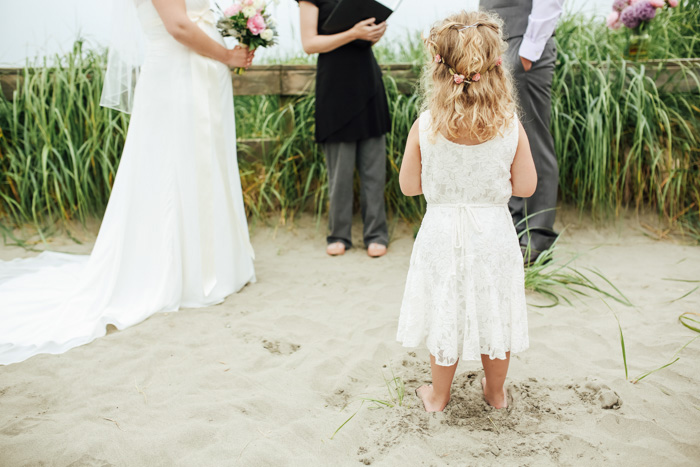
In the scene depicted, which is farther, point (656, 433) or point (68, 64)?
point (68, 64)

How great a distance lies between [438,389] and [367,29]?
2.51 metres

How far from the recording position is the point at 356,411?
1.94m

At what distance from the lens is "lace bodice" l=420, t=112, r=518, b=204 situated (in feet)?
5.72

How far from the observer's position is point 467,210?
5.82 feet

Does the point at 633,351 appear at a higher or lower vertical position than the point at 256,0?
lower

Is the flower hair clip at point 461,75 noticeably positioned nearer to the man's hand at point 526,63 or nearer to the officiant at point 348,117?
the man's hand at point 526,63

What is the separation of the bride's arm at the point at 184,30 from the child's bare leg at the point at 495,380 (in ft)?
7.24

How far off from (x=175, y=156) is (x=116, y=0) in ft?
3.06

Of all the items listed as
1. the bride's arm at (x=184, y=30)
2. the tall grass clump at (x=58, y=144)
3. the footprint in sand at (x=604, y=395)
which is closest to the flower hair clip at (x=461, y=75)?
the footprint in sand at (x=604, y=395)

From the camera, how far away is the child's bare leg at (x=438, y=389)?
6.11 feet

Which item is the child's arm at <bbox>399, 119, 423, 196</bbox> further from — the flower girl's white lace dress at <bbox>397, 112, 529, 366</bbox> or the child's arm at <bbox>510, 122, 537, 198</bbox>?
the child's arm at <bbox>510, 122, 537, 198</bbox>

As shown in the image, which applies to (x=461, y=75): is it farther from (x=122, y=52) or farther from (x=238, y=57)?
(x=122, y=52)

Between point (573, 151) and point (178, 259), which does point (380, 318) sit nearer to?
point (178, 259)

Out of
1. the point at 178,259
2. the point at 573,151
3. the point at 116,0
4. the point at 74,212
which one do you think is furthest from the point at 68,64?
the point at 573,151
